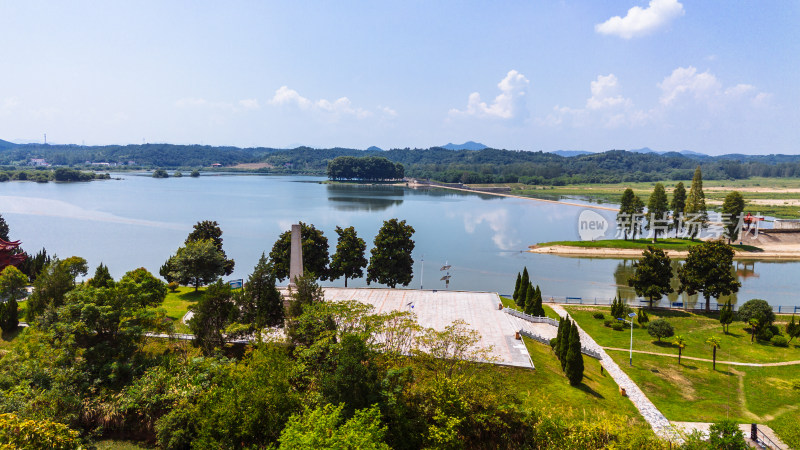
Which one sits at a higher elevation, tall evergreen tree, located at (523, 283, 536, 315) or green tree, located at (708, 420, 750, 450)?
green tree, located at (708, 420, 750, 450)

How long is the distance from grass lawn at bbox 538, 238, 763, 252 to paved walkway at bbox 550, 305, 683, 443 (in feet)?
122

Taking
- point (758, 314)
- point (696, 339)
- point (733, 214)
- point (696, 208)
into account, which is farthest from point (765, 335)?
point (696, 208)

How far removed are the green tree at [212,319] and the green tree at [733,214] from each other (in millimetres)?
63187

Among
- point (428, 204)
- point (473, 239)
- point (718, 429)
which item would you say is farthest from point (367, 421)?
point (428, 204)

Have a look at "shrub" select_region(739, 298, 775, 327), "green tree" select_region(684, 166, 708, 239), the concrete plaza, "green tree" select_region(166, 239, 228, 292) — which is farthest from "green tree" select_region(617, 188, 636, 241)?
"green tree" select_region(166, 239, 228, 292)

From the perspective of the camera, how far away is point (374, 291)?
96.9 ft

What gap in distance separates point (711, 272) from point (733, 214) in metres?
35.4

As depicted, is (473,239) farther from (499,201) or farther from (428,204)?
(499,201)

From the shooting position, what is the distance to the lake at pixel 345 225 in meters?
43.8

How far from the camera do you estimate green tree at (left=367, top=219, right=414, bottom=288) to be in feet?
111

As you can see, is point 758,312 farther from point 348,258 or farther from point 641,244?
point 641,244

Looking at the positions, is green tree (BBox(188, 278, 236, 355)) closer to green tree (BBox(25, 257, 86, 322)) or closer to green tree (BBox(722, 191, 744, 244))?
green tree (BBox(25, 257, 86, 322))

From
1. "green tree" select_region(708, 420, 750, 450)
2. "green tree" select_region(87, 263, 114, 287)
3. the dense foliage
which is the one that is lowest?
"green tree" select_region(708, 420, 750, 450)

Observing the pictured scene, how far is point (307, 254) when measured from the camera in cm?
3353
